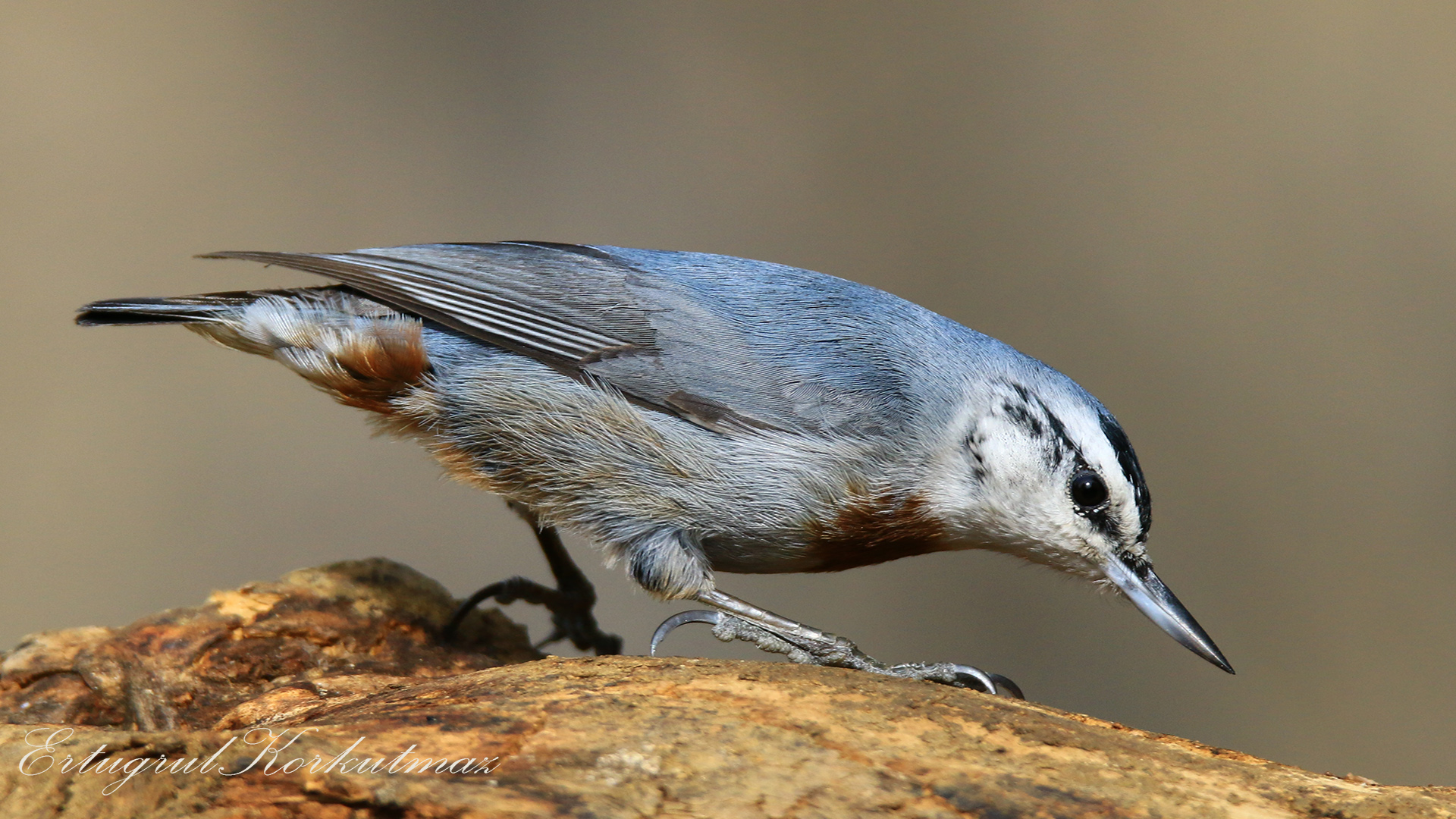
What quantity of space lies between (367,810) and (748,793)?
1.38 ft

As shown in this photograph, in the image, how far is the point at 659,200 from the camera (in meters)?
3.35

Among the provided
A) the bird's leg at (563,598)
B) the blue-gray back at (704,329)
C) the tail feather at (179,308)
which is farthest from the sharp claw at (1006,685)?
the tail feather at (179,308)

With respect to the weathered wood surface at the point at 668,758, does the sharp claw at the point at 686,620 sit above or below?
above

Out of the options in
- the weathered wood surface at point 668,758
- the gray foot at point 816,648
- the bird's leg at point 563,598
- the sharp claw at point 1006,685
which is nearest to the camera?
the weathered wood surface at point 668,758

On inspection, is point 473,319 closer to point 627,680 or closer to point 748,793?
point 627,680

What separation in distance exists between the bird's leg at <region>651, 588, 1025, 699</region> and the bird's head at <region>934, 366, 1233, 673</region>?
0.88 feet

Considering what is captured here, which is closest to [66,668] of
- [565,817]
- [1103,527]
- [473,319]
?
[473,319]

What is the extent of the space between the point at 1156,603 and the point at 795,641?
69 cm

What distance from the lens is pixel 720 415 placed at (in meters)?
1.95

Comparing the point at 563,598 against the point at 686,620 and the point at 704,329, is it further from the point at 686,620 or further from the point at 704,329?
the point at 704,329

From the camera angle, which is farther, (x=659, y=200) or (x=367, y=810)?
(x=659, y=200)

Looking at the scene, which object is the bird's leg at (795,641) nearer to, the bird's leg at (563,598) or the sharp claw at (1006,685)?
the sharp claw at (1006,685)

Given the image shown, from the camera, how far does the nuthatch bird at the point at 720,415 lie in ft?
6.25

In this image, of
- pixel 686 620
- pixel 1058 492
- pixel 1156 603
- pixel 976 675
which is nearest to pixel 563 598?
pixel 686 620
